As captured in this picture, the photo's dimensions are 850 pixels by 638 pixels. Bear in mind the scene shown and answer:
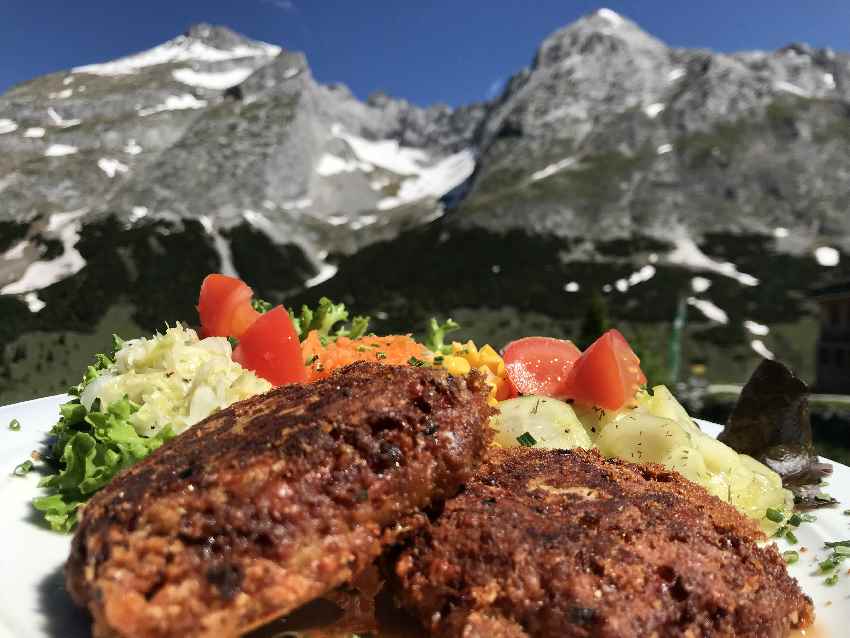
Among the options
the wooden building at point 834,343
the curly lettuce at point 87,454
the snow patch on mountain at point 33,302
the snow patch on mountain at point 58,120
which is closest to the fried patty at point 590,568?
the curly lettuce at point 87,454

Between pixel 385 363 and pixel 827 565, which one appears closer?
pixel 827 565

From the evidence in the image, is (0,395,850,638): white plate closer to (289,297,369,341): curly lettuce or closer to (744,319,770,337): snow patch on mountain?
(289,297,369,341): curly lettuce

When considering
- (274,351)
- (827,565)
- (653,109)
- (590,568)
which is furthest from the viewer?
(653,109)

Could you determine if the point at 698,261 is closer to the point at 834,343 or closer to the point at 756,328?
the point at 756,328

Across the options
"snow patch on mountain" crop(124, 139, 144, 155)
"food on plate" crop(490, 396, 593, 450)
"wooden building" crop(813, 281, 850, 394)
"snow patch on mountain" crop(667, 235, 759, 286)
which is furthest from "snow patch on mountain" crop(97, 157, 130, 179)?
"food on plate" crop(490, 396, 593, 450)

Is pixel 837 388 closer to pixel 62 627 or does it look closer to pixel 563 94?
pixel 62 627

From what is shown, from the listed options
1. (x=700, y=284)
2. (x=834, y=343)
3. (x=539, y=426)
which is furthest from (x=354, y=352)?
(x=700, y=284)

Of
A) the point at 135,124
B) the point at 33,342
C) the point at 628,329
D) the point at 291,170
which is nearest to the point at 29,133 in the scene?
the point at 135,124
